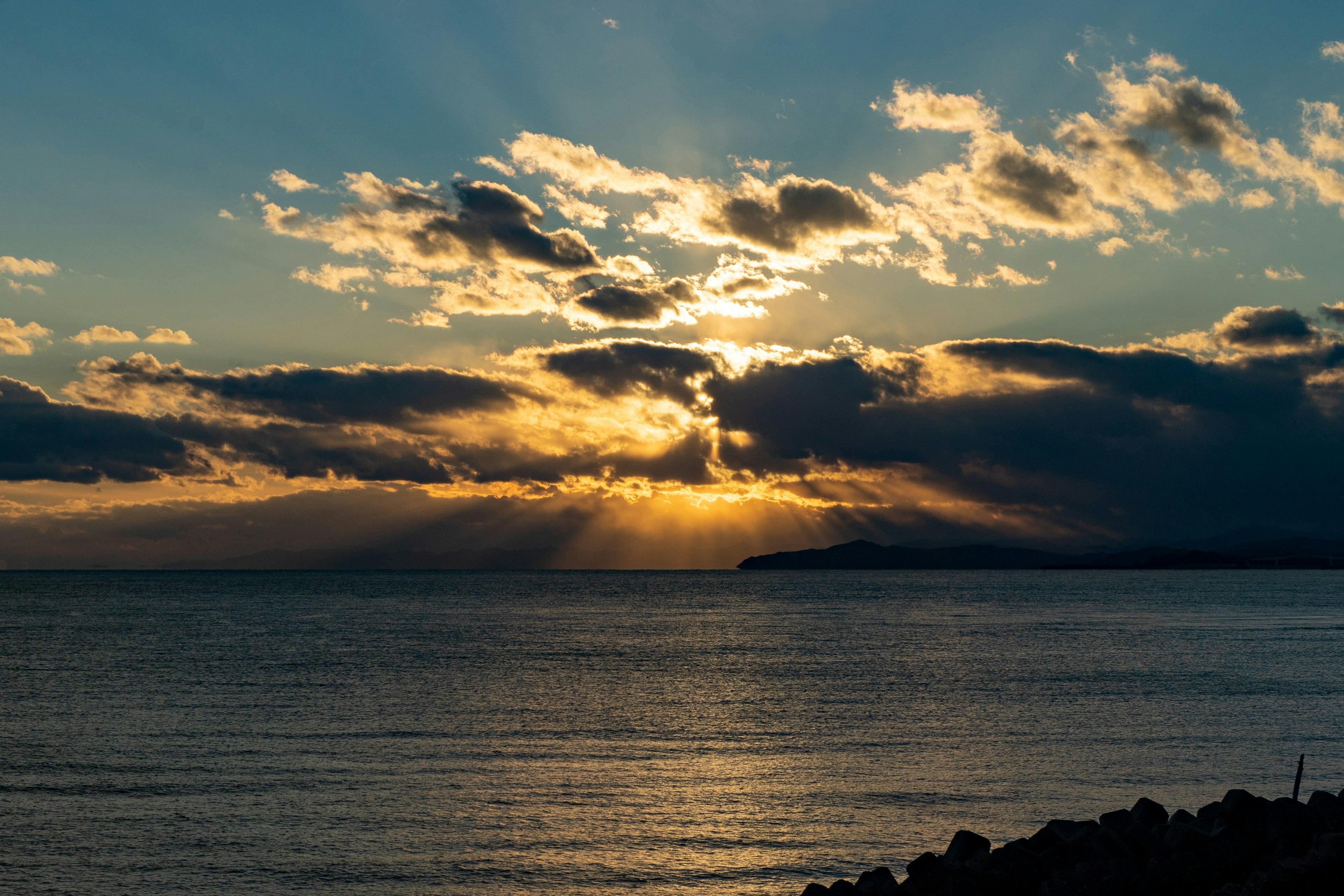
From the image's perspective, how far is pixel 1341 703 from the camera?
43.4m

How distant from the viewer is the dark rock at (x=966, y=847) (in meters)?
17.1

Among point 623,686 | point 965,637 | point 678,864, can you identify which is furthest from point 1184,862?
point 965,637

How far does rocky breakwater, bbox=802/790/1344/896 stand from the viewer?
15430 millimetres

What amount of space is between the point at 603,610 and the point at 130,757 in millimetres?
106908

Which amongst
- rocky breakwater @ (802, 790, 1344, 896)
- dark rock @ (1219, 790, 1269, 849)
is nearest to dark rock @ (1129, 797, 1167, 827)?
rocky breakwater @ (802, 790, 1344, 896)

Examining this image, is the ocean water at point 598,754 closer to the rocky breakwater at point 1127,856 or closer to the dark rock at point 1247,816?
the rocky breakwater at point 1127,856

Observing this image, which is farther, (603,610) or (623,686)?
(603,610)

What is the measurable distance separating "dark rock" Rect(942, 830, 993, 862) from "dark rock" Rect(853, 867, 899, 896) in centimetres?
115

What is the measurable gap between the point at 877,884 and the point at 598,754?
16483 mm

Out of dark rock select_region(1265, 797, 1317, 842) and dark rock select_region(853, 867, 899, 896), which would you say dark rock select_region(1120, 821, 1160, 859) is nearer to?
dark rock select_region(1265, 797, 1317, 842)

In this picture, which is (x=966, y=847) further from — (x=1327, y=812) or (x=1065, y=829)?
(x=1327, y=812)

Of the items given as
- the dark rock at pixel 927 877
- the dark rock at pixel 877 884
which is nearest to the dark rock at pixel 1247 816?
the dark rock at pixel 927 877

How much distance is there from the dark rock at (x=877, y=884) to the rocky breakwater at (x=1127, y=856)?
18 millimetres

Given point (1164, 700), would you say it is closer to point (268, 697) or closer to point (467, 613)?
point (268, 697)
